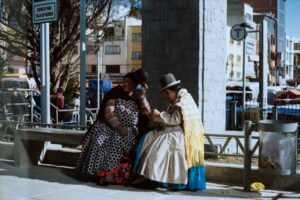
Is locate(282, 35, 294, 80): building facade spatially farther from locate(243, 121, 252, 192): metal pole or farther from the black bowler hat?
the black bowler hat

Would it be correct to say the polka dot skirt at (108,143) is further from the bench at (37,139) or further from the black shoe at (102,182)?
the bench at (37,139)

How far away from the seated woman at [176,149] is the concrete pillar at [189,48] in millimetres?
1965

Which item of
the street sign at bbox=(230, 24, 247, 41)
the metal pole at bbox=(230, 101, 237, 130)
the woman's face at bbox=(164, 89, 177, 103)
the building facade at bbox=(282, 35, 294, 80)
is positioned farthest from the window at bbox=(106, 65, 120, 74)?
the woman's face at bbox=(164, 89, 177, 103)

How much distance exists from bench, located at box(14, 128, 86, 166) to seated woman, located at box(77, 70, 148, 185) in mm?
573

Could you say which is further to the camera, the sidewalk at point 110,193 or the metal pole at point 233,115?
the metal pole at point 233,115

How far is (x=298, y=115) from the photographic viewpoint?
11961 mm

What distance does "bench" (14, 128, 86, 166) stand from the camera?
686cm

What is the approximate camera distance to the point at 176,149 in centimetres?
586

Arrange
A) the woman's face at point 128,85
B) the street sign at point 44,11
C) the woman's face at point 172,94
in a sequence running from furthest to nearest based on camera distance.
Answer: the street sign at point 44,11
the woman's face at point 128,85
the woman's face at point 172,94

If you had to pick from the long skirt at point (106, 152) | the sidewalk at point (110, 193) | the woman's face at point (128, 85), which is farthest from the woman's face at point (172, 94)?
the sidewalk at point (110, 193)

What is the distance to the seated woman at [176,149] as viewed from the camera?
5840mm

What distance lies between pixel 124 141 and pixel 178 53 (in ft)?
7.58

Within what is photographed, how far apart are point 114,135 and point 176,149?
87cm

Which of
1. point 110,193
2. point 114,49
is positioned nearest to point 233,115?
point 110,193
